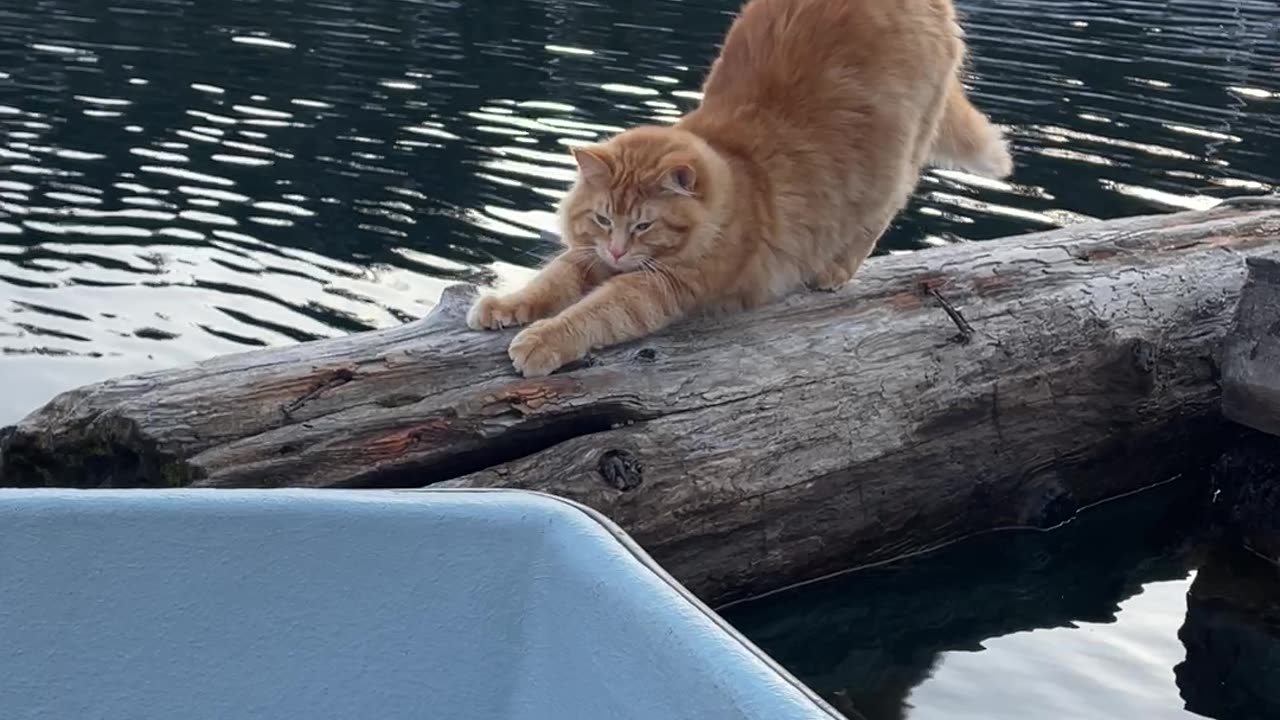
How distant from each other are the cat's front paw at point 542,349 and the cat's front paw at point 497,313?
0.61 ft

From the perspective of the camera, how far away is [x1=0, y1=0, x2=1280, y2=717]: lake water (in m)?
6.49

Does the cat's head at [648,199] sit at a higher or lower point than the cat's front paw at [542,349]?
higher

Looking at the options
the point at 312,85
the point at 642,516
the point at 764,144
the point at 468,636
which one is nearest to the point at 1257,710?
the point at 642,516

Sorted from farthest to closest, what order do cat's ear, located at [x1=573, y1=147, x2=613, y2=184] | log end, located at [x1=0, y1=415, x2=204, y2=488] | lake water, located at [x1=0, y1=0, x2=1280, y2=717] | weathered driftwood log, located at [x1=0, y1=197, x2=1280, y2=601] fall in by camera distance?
lake water, located at [x1=0, y1=0, x2=1280, y2=717] → cat's ear, located at [x1=573, y1=147, x2=613, y2=184] → weathered driftwood log, located at [x1=0, y1=197, x2=1280, y2=601] → log end, located at [x1=0, y1=415, x2=204, y2=488]

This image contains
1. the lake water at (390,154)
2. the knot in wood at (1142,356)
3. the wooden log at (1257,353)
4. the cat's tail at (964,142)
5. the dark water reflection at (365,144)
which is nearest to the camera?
the wooden log at (1257,353)

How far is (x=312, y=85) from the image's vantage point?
11734 mm

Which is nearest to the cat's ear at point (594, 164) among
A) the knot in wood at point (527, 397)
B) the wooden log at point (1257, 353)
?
the knot in wood at point (527, 397)

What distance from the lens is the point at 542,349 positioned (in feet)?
12.7

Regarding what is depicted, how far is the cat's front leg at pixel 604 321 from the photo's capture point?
12.7ft

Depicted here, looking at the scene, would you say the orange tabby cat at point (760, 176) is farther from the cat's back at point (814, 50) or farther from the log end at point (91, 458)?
the log end at point (91, 458)

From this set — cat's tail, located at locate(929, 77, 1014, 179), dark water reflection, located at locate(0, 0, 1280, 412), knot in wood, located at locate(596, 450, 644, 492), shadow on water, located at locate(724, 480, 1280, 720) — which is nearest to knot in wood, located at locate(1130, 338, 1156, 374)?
shadow on water, located at locate(724, 480, 1280, 720)

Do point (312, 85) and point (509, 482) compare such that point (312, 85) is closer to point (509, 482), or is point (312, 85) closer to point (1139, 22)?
point (509, 482)

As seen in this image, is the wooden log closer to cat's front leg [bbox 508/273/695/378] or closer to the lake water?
the lake water

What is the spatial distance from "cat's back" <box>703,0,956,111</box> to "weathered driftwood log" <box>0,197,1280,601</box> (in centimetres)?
67
